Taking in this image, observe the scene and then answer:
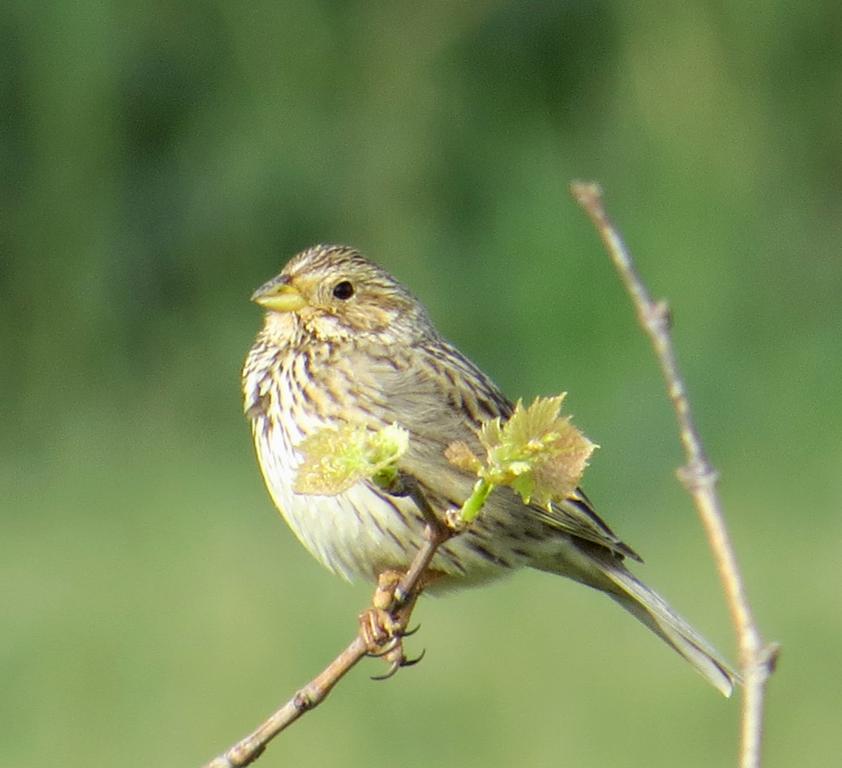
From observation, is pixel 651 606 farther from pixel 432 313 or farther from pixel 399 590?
pixel 432 313

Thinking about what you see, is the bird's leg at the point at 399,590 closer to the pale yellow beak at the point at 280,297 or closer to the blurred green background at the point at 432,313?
the pale yellow beak at the point at 280,297

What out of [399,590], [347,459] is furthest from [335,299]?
[347,459]

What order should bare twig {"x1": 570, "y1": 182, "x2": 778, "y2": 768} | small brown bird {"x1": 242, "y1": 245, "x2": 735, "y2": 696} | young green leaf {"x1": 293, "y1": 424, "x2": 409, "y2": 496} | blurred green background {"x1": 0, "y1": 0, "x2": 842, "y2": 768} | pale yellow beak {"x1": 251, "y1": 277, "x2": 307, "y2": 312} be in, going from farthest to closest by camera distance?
blurred green background {"x1": 0, "y1": 0, "x2": 842, "y2": 768} → pale yellow beak {"x1": 251, "y1": 277, "x2": 307, "y2": 312} → small brown bird {"x1": 242, "y1": 245, "x2": 735, "y2": 696} → young green leaf {"x1": 293, "y1": 424, "x2": 409, "y2": 496} → bare twig {"x1": 570, "y1": 182, "x2": 778, "y2": 768}

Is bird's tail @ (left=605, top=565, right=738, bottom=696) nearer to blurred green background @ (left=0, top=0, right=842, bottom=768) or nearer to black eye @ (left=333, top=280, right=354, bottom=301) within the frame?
black eye @ (left=333, top=280, right=354, bottom=301)

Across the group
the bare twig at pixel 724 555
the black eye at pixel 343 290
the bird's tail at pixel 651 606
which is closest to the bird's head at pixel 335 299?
the black eye at pixel 343 290

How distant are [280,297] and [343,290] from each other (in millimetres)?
133

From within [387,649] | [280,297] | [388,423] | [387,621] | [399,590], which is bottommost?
[399,590]

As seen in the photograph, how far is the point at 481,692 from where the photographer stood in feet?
17.5

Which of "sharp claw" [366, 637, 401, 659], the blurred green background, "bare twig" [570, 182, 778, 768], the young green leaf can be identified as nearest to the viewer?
"bare twig" [570, 182, 778, 768]

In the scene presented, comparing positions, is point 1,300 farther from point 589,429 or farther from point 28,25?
point 589,429

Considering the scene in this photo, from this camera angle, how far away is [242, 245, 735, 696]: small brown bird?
299 centimetres

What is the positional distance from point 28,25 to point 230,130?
848mm

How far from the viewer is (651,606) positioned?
332 cm

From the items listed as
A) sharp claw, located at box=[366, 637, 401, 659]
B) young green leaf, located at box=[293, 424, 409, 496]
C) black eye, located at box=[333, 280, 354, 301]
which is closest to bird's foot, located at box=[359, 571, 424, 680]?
sharp claw, located at box=[366, 637, 401, 659]
